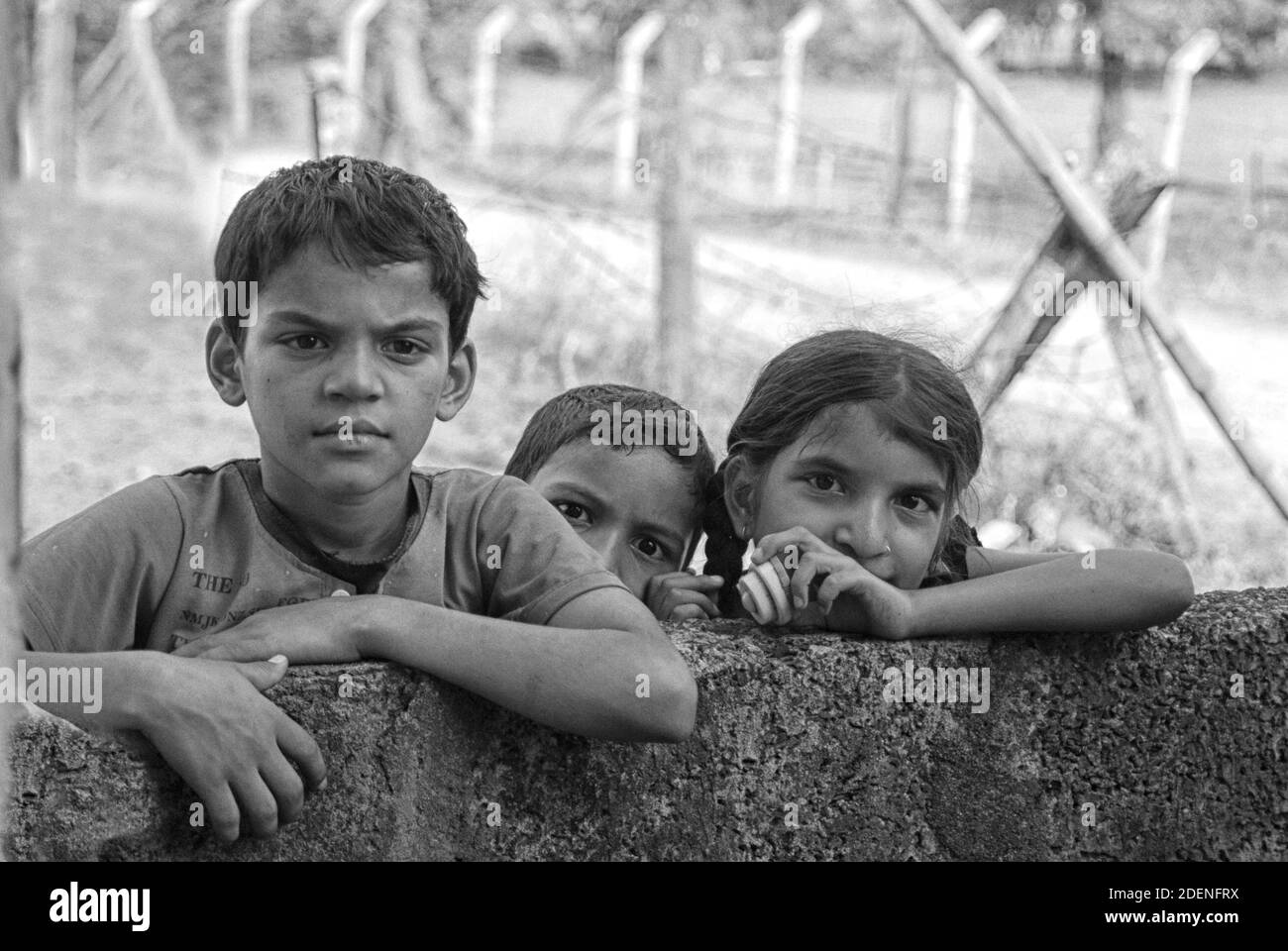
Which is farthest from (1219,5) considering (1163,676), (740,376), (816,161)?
(1163,676)

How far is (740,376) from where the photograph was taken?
723 cm

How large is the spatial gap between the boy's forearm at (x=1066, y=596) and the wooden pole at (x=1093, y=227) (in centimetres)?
274

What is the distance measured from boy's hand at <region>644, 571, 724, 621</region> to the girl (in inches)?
1.3

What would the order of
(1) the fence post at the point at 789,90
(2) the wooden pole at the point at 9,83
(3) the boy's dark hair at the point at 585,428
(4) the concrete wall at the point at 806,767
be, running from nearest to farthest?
(2) the wooden pole at the point at 9,83 < (4) the concrete wall at the point at 806,767 < (3) the boy's dark hair at the point at 585,428 < (1) the fence post at the point at 789,90

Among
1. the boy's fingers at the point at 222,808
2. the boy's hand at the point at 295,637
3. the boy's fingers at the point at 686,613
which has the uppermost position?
the boy's fingers at the point at 686,613

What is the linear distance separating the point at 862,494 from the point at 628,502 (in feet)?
1.62

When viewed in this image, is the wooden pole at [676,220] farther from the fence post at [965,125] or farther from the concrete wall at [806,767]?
the fence post at [965,125]

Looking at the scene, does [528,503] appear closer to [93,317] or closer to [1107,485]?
[1107,485]

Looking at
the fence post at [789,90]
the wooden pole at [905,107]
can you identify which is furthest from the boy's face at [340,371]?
the fence post at [789,90]

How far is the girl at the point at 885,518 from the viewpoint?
2.36 meters

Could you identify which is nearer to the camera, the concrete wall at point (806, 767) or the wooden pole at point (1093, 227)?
the concrete wall at point (806, 767)

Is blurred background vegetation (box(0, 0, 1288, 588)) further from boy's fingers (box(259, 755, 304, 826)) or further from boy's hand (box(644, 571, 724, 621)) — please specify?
A: boy's fingers (box(259, 755, 304, 826))

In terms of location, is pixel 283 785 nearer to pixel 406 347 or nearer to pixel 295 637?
pixel 295 637
